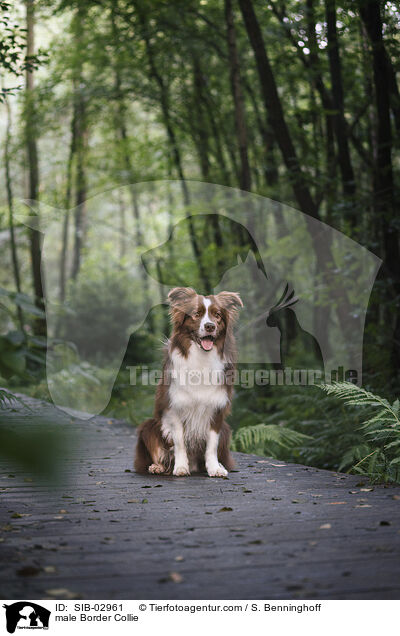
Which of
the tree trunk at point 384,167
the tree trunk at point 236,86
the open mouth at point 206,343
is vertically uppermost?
the tree trunk at point 236,86

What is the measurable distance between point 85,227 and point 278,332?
11177 millimetres

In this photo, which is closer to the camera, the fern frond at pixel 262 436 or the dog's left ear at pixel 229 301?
the dog's left ear at pixel 229 301

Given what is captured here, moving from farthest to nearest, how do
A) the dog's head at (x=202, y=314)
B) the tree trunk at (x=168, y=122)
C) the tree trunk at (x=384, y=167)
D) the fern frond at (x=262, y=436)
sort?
the tree trunk at (x=168, y=122), the tree trunk at (x=384, y=167), the fern frond at (x=262, y=436), the dog's head at (x=202, y=314)

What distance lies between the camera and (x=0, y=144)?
1742 centimetres

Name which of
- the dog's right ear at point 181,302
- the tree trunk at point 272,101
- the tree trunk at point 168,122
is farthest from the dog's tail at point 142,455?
the tree trunk at point 168,122

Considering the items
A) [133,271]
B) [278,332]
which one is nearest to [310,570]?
[278,332]

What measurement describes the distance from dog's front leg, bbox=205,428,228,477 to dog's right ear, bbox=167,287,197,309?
3.29 ft

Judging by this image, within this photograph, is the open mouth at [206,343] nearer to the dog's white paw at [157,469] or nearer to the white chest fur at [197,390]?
the white chest fur at [197,390]

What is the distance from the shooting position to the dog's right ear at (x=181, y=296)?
5.02m

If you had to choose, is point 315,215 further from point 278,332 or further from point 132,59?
point 132,59

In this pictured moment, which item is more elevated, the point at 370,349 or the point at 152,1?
the point at 152,1

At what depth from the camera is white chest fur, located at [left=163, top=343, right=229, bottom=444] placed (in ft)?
16.6

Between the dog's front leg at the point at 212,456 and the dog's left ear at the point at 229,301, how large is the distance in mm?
957
